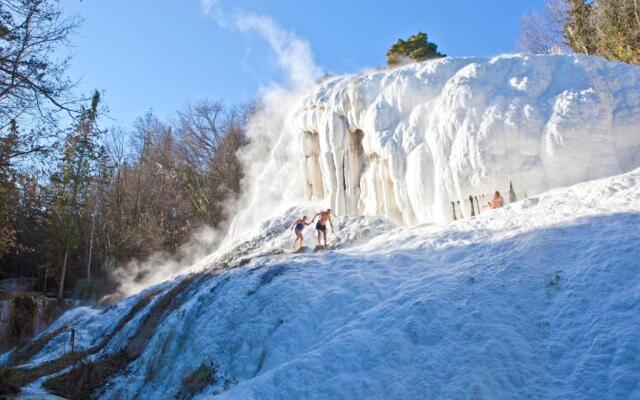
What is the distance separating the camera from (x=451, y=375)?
630 cm

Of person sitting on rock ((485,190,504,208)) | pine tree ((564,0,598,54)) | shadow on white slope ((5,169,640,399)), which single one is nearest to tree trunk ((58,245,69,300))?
shadow on white slope ((5,169,640,399))

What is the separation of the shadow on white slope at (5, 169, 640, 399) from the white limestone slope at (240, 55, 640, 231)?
201 centimetres

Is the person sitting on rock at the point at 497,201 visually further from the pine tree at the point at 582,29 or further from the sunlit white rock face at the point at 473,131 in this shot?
the pine tree at the point at 582,29

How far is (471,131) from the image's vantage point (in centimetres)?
1413

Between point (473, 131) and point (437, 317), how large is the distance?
771 centimetres

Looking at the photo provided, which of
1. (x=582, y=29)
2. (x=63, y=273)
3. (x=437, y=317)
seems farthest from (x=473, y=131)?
(x=63, y=273)

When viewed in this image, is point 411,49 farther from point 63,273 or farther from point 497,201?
point 63,273

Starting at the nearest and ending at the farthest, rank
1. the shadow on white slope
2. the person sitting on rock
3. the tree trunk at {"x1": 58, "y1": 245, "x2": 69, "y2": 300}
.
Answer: the shadow on white slope → the person sitting on rock → the tree trunk at {"x1": 58, "y1": 245, "x2": 69, "y2": 300}

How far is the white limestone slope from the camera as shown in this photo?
12.8 meters

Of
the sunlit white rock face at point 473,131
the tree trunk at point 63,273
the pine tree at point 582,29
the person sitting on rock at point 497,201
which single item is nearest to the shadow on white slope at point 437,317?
the person sitting on rock at point 497,201

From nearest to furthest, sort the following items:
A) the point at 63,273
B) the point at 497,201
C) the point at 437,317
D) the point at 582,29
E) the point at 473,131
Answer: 1. the point at 437,317
2. the point at 497,201
3. the point at 473,131
4. the point at 582,29
5. the point at 63,273

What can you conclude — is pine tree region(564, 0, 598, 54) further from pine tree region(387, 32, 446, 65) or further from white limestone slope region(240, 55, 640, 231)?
white limestone slope region(240, 55, 640, 231)

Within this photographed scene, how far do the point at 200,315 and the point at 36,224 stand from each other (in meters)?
24.3

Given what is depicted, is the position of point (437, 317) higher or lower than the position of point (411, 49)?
lower
